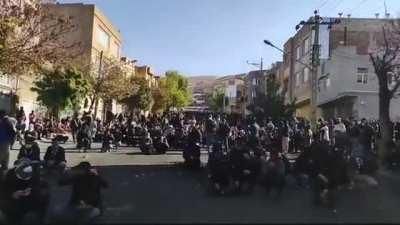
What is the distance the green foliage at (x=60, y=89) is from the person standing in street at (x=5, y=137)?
86.4ft

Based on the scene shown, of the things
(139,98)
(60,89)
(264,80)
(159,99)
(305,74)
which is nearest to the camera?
(60,89)

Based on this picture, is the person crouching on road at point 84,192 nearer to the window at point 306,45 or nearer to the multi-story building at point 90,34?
the multi-story building at point 90,34

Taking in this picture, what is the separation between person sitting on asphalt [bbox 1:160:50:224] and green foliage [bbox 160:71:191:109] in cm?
8921

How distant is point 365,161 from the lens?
63.3 ft

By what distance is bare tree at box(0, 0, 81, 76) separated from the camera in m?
20.9

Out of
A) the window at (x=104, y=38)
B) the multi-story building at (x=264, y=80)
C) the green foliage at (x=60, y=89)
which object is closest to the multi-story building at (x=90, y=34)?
the window at (x=104, y=38)

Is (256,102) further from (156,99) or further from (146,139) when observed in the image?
(156,99)

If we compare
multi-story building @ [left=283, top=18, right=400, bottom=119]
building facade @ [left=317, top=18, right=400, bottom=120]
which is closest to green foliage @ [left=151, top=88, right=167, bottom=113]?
multi-story building @ [left=283, top=18, right=400, bottom=119]

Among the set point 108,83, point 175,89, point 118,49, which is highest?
point 118,49

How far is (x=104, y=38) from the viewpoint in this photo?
71438 mm

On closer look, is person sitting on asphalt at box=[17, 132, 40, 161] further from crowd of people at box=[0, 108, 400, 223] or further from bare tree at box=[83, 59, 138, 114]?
bare tree at box=[83, 59, 138, 114]

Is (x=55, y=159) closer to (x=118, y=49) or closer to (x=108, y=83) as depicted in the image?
(x=108, y=83)

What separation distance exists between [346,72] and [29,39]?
35716 millimetres

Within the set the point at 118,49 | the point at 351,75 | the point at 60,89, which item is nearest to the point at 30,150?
the point at 60,89
